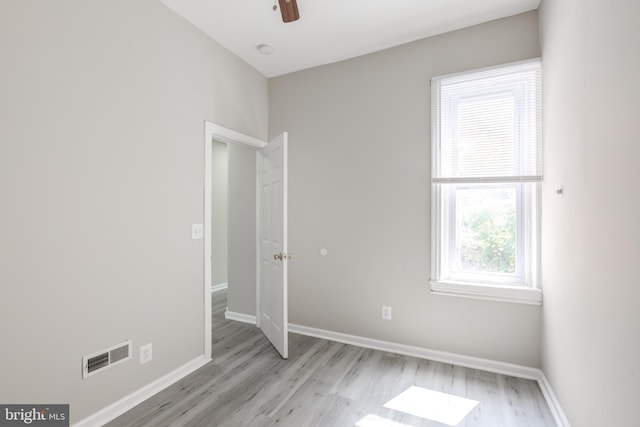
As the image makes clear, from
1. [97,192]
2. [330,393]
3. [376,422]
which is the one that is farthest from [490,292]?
[97,192]

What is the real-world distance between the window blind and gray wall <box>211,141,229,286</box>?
366cm

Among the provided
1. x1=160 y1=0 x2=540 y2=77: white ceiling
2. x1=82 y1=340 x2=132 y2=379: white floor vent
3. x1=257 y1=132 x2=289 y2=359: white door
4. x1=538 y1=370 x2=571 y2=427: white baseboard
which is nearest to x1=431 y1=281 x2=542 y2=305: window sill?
x1=538 y1=370 x2=571 y2=427: white baseboard

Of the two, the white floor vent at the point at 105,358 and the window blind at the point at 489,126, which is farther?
the window blind at the point at 489,126

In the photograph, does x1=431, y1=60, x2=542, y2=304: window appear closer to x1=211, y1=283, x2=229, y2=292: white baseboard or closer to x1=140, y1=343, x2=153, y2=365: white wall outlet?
x1=140, y1=343, x2=153, y2=365: white wall outlet

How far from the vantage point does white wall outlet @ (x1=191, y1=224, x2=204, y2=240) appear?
101 inches

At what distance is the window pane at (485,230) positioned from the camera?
2531mm

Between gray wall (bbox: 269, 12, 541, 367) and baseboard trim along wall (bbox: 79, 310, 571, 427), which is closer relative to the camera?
baseboard trim along wall (bbox: 79, 310, 571, 427)

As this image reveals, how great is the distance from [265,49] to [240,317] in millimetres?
3011

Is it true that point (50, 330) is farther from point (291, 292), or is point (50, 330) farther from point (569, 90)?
point (569, 90)

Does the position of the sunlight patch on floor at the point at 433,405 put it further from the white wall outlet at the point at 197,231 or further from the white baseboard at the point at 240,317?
the white baseboard at the point at 240,317

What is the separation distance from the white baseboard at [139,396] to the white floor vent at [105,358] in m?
0.25

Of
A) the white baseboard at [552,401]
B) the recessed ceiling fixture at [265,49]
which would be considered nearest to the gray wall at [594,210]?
the white baseboard at [552,401]

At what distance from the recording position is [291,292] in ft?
11.3

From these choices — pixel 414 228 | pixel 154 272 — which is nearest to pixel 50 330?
pixel 154 272
